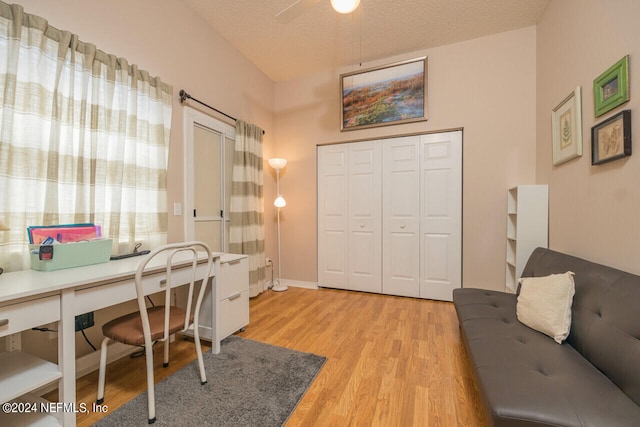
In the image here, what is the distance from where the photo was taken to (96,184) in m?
1.71

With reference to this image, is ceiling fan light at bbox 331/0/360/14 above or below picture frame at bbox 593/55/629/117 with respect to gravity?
above

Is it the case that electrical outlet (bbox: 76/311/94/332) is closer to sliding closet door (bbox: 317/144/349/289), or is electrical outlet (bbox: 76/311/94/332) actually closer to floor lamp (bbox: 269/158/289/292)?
floor lamp (bbox: 269/158/289/292)

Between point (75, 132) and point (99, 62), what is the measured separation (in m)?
0.51

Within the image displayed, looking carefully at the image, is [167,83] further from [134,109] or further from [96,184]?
[96,184]

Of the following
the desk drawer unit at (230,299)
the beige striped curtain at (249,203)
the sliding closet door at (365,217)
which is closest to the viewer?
the desk drawer unit at (230,299)

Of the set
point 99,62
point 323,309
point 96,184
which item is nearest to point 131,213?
point 96,184

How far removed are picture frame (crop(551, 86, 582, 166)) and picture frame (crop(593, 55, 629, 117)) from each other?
0.69ft

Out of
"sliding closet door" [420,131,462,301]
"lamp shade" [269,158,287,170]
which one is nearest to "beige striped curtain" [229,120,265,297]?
"lamp shade" [269,158,287,170]

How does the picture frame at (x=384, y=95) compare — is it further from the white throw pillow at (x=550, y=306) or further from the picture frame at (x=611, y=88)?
the white throw pillow at (x=550, y=306)

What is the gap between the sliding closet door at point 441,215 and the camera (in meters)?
2.98

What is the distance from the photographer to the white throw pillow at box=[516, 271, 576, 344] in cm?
139

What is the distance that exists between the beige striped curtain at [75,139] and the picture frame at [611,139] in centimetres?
297

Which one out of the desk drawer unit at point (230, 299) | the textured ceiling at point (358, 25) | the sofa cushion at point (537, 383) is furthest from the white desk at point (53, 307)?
the textured ceiling at point (358, 25)

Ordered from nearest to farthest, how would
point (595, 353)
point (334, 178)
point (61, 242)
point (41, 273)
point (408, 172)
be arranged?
point (595, 353)
point (41, 273)
point (61, 242)
point (408, 172)
point (334, 178)
